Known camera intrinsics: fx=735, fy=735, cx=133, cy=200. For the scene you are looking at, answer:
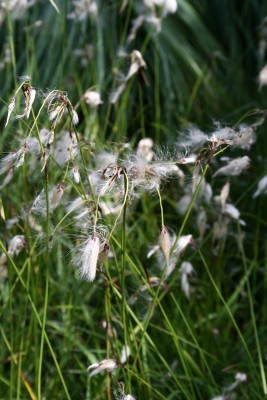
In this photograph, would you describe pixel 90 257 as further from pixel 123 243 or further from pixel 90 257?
pixel 123 243

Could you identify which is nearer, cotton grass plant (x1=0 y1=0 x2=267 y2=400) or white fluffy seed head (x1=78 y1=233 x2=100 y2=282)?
white fluffy seed head (x1=78 y1=233 x2=100 y2=282)

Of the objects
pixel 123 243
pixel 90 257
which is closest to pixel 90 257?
pixel 90 257

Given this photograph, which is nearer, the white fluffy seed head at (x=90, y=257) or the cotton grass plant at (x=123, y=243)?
the white fluffy seed head at (x=90, y=257)

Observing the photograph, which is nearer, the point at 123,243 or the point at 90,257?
the point at 90,257

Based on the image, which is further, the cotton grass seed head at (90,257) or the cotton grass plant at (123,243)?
the cotton grass plant at (123,243)

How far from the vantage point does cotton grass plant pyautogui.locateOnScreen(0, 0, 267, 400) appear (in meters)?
1.46

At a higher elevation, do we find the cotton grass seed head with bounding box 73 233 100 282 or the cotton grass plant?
the cotton grass seed head with bounding box 73 233 100 282

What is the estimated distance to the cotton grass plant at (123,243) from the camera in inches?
57.5

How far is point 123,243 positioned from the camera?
1.40 metres

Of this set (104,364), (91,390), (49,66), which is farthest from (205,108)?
(104,364)

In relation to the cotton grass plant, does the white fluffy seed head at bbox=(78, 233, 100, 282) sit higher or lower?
higher

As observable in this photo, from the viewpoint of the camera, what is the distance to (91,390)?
2.04 meters

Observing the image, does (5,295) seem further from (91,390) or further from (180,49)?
(180,49)

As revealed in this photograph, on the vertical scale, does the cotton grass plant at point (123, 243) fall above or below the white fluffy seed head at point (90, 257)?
below
